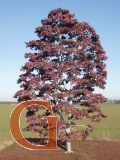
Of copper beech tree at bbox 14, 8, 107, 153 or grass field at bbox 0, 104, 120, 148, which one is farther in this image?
grass field at bbox 0, 104, 120, 148

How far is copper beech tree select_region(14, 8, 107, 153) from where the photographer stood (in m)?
11.5

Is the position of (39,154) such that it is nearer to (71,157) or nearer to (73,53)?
(71,157)

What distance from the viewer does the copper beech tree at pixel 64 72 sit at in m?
11.5

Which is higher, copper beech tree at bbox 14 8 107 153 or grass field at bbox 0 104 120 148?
copper beech tree at bbox 14 8 107 153

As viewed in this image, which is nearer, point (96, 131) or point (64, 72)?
point (64, 72)

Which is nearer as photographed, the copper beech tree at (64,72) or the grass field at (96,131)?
the copper beech tree at (64,72)

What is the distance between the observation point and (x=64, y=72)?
12070mm

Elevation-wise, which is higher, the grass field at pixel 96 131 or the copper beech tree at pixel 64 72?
the copper beech tree at pixel 64 72

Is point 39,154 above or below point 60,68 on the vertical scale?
below

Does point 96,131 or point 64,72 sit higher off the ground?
point 64,72

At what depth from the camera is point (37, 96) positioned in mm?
11875

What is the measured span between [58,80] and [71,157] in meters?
3.09

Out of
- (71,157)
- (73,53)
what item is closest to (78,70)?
(73,53)

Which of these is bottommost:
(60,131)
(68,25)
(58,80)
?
(60,131)
